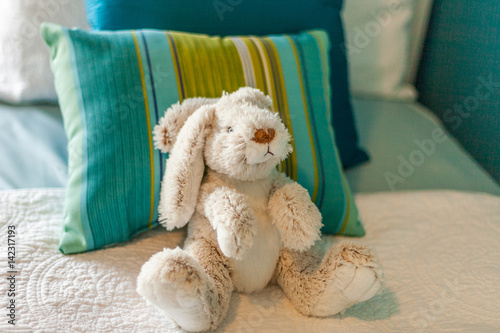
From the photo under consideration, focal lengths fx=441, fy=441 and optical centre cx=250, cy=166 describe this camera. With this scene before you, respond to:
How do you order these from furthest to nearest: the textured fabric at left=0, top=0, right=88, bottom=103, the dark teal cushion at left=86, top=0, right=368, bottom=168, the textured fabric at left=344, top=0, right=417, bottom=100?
the textured fabric at left=344, top=0, right=417, bottom=100 < the textured fabric at left=0, top=0, right=88, bottom=103 < the dark teal cushion at left=86, top=0, right=368, bottom=168

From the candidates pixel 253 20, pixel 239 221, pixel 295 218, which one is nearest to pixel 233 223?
pixel 239 221

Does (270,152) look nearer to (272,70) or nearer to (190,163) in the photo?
(190,163)

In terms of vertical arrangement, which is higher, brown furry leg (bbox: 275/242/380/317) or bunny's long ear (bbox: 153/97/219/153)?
bunny's long ear (bbox: 153/97/219/153)

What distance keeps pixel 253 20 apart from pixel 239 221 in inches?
24.8

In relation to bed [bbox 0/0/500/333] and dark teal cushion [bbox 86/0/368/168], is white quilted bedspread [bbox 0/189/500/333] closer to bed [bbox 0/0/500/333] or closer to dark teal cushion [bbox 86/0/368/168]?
bed [bbox 0/0/500/333]

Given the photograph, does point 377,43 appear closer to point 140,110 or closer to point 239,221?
point 140,110

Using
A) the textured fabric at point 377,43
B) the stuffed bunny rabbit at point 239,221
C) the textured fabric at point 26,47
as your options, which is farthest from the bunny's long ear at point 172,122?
the textured fabric at point 377,43

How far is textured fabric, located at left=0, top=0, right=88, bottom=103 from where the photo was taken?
1.16m

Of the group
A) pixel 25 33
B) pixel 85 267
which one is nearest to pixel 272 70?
pixel 85 267

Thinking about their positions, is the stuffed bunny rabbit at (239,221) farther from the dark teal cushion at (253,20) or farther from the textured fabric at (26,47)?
the textured fabric at (26,47)

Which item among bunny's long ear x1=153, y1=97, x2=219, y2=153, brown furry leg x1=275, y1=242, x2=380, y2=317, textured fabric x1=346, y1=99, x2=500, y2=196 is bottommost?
textured fabric x1=346, y1=99, x2=500, y2=196

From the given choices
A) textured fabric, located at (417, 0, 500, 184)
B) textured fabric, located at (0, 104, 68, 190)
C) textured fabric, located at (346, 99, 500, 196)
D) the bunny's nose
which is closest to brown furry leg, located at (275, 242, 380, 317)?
the bunny's nose

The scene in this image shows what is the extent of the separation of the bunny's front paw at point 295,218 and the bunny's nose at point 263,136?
0.13 metres

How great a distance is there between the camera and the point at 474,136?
4.68 ft
